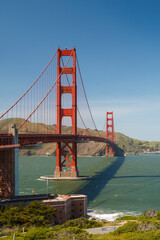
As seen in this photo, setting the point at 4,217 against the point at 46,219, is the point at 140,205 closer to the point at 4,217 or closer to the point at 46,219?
the point at 46,219

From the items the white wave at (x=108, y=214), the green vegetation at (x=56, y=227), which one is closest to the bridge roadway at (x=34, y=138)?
the green vegetation at (x=56, y=227)

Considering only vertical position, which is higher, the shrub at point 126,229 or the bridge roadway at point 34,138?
the bridge roadway at point 34,138

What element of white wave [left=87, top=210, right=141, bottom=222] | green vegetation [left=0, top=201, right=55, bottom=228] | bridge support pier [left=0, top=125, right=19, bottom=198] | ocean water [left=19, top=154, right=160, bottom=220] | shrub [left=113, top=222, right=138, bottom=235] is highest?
bridge support pier [left=0, top=125, right=19, bottom=198]

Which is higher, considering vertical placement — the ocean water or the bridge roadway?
the bridge roadway

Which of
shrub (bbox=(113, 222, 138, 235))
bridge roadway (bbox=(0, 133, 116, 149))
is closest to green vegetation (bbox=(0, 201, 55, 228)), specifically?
bridge roadway (bbox=(0, 133, 116, 149))

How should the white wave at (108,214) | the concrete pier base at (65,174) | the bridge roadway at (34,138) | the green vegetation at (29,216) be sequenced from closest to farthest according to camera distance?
the green vegetation at (29,216) → the white wave at (108,214) → the bridge roadway at (34,138) → the concrete pier base at (65,174)

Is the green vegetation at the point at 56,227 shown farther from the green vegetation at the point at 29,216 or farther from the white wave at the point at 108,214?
the white wave at the point at 108,214

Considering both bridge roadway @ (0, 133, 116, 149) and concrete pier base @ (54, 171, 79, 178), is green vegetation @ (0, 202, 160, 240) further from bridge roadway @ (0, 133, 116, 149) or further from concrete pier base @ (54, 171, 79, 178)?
concrete pier base @ (54, 171, 79, 178)

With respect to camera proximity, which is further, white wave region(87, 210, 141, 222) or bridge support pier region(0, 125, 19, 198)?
bridge support pier region(0, 125, 19, 198)

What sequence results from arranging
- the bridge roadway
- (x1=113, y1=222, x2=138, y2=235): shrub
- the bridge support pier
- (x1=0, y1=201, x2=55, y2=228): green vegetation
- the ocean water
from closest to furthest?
(x1=113, y1=222, x2=138, y2=235): shrub → (x1=0, y1=201, x2=55, y2=228): green vegetation → the bridge roadway → the bridge support pier → the ocean water

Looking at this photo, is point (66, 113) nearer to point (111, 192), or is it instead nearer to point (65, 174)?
point (65, 174)

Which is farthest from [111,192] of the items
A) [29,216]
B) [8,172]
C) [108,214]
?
[29,216]
